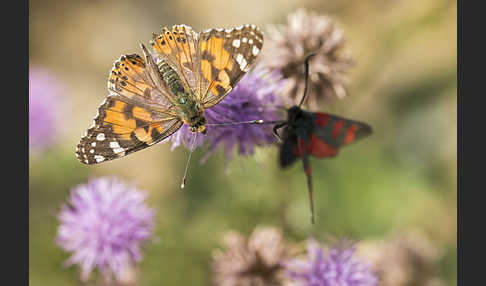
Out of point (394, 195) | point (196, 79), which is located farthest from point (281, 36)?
Answer: point (394, 195)

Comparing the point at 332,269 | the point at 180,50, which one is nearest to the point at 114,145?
the point at 180,50

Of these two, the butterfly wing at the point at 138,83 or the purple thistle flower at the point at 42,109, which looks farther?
the purple thistle flower at the point at 42,109

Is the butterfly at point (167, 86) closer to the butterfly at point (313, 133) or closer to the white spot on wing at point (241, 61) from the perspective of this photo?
the white spot on wing at point (241, 61)

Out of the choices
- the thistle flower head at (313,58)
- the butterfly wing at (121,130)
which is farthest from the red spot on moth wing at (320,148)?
the butterfly wing at (121,130)

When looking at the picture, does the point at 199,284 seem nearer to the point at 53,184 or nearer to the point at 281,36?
the point at 53,184

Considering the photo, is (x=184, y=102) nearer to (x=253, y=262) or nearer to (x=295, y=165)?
(x=253, y=262)

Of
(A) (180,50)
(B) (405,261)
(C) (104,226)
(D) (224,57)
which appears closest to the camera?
(D) (224,57)
